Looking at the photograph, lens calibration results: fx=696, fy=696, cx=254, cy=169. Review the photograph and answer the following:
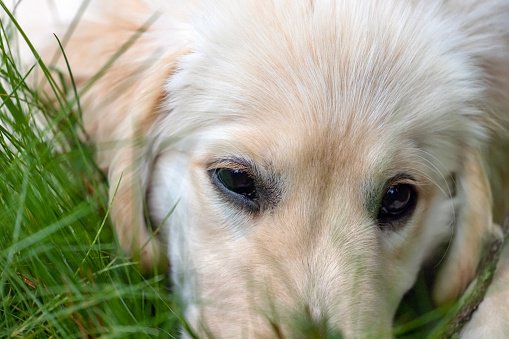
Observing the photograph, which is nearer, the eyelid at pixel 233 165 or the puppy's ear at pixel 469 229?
the eyelid at pixel 233 165

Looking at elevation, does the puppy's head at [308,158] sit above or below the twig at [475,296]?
above

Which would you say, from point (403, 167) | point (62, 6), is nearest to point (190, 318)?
point (403, 167)

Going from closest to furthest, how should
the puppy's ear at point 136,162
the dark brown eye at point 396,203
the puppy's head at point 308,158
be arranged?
the puppy's head at point 308,158 < the dark brown eye at point 396,203 < the puppy's ear at point 136,162

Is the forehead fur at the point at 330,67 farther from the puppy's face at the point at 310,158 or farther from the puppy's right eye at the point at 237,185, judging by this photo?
the puppy's right eye at the point at 237,185

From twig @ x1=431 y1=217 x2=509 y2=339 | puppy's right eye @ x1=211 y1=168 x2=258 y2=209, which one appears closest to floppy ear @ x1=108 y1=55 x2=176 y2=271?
puppy's right eye @ x1=211 y1=168 x2=258 y2=209

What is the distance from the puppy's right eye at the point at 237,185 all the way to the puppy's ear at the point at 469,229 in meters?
0.69

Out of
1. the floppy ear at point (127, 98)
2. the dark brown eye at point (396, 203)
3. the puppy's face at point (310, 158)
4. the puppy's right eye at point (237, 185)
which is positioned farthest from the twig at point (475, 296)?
the floppy ear at point (127, 98)

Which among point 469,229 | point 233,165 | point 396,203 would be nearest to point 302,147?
point 233,165

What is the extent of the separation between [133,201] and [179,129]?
0.26 m

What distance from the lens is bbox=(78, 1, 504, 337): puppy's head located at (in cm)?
188

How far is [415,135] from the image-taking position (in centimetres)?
200

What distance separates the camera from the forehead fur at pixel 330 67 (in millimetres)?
1926

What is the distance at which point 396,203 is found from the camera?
80.3 inches

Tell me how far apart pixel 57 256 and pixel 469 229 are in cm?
126
